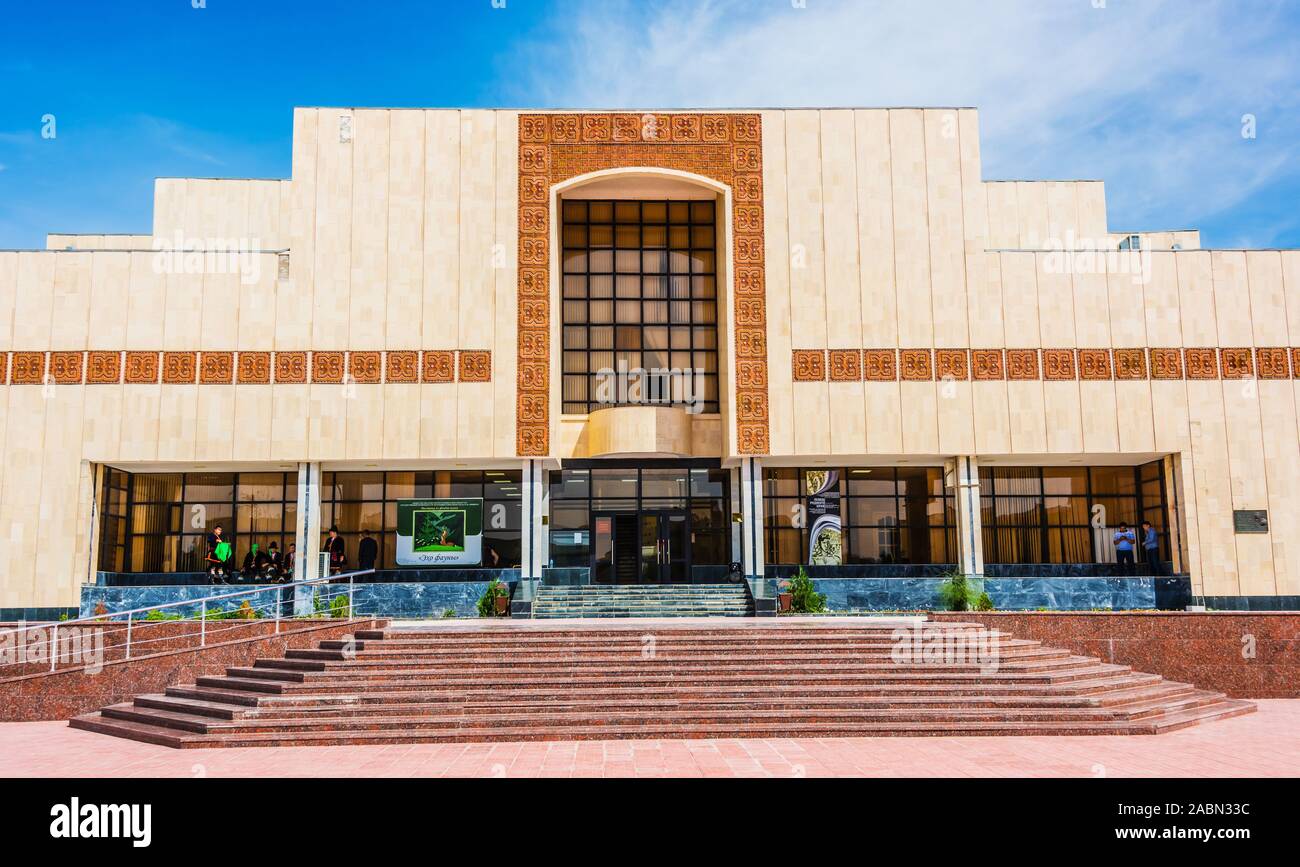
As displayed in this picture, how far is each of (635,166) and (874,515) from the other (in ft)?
39.4

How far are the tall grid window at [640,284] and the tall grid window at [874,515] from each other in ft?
14.4

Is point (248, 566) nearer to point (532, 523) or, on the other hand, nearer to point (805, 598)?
Answer: point (532, 523)

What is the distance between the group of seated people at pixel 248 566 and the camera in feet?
85.1

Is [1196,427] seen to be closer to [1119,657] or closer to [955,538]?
[955,538]

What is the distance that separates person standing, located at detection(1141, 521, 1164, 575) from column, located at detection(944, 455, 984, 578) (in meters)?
4.38

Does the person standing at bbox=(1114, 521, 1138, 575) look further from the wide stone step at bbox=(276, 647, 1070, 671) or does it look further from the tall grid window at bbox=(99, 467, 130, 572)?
the tall grid window at bbox=(99, 467, 130, 572)

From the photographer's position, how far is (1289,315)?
2583cm

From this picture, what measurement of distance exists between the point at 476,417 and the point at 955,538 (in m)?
13.9

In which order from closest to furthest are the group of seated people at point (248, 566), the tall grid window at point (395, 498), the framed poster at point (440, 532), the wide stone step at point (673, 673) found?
the wide stone step at point (673, 673), the group of seated people at point (248, 566), the framed poster at point (440, 532), the tall grid window at point (395, 498)

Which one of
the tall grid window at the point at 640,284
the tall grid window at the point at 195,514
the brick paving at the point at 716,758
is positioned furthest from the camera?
the tall grid window at the point at 640,284

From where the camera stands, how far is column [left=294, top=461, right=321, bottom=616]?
1006 inches

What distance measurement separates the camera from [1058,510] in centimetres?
2814

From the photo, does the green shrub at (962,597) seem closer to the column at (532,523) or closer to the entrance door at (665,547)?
the entrance door at (665,547)

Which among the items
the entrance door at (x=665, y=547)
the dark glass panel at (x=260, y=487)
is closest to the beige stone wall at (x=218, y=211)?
the dark glass panel at (x=260, y=487)
